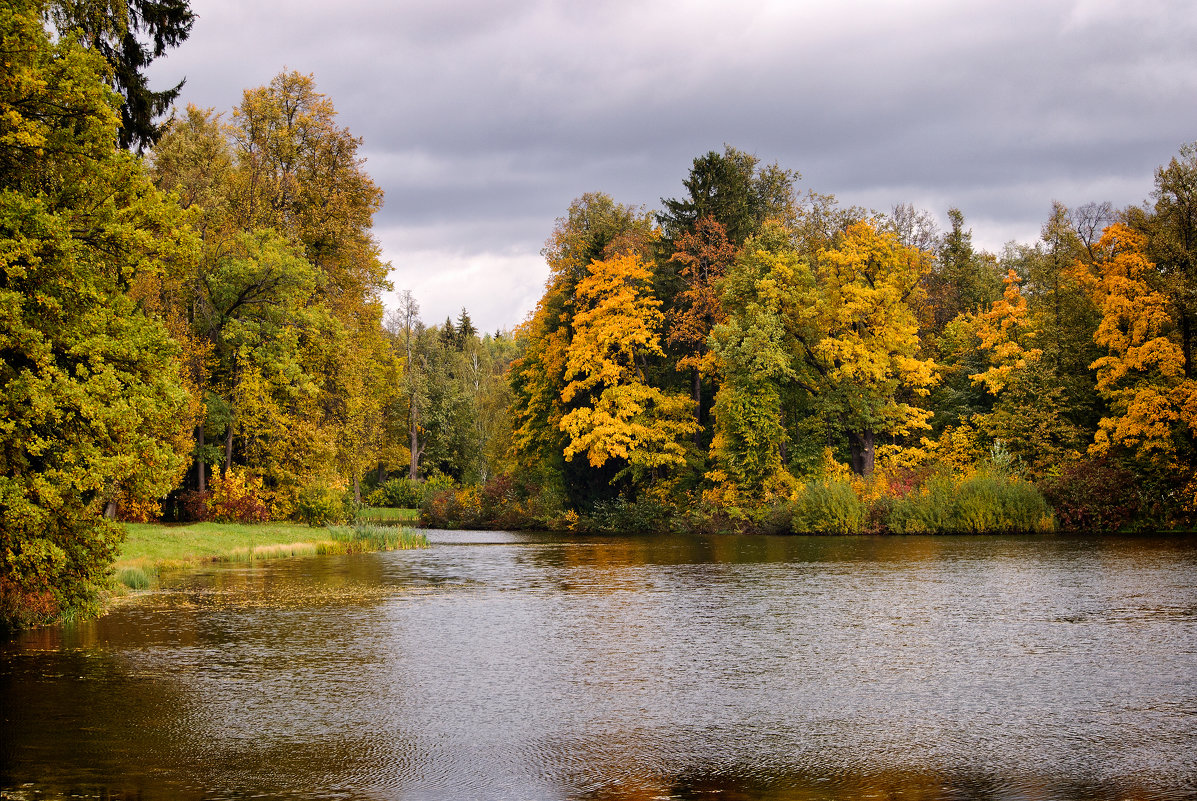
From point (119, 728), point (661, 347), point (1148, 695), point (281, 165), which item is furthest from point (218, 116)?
point (1148, 695)

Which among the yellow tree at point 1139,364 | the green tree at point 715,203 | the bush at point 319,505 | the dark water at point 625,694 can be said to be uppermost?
the green tree at point 715,203

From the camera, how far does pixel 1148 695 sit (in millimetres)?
12602

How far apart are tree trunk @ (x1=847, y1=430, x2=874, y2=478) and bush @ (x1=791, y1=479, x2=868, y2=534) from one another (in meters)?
4.46

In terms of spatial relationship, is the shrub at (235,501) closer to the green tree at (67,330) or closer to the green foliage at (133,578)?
the green foliage at (133,578)

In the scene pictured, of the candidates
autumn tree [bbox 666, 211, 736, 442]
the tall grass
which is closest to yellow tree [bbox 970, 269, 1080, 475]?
autumn tree [bbox 666, 211, 736, 442]

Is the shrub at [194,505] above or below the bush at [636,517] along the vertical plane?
above

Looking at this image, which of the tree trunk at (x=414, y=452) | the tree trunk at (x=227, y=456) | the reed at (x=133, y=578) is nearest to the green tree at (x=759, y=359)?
the tree trunk at (x=227, y=456)

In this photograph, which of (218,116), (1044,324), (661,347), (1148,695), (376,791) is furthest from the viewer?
(661,347)

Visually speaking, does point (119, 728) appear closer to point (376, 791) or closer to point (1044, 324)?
point (376, 791)

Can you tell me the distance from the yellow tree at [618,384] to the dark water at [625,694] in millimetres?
30367

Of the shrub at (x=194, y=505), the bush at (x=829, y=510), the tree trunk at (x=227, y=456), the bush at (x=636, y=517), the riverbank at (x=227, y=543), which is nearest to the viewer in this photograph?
the riverbank at (x=227, y=543)

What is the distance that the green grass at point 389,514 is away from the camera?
75.8m

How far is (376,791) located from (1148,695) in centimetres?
966

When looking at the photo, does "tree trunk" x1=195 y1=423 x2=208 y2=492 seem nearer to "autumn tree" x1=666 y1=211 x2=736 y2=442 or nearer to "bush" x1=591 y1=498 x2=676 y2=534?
"bush" x1=591 y1=498 x2=676 y2=534
